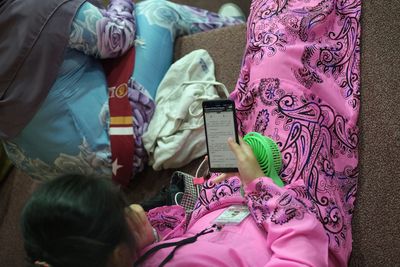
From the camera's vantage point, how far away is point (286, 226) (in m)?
0.79

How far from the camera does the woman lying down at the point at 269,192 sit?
2.06ft

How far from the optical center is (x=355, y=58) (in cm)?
105

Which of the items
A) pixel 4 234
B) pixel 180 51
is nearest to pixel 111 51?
pixel 180 51

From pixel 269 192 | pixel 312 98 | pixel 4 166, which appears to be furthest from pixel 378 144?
pixel 4 166

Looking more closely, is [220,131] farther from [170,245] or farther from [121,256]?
[121,256]

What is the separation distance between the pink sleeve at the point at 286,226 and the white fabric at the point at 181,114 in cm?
37

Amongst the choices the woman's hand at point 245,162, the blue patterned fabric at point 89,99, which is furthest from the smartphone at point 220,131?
the blue patterned fabric at point 89,99

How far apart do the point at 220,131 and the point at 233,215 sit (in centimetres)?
16

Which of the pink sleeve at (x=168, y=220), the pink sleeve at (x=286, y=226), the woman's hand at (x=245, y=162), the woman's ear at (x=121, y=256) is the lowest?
the pink sleeve at (x=168, y=220)

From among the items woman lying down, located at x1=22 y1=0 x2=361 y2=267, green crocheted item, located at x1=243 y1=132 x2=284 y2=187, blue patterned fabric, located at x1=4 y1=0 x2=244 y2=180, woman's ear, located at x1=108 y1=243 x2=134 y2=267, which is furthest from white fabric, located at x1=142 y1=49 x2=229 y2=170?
woman's ear, located at x1=108 y1=243 x2=134 y2=267

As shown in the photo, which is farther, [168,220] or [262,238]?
[168,220]

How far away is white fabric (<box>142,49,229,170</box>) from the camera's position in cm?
121

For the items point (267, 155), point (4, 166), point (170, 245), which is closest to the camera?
point (170, 245)

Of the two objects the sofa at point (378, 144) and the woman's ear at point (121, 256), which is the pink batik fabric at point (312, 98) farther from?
the woman's ear at point (121, 256)
